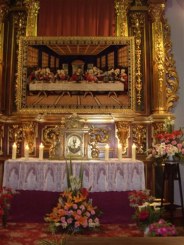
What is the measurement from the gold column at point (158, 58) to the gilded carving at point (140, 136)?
0.47 metres

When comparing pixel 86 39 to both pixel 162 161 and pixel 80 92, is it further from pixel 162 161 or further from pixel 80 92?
pixel 162 161

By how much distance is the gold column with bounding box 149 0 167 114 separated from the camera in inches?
266

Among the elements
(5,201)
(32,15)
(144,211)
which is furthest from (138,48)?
(5,201)

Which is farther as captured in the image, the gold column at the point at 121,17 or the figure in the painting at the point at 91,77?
the gold column at the point at 121,17

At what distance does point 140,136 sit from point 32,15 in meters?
3.55

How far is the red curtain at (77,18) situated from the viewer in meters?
7.00

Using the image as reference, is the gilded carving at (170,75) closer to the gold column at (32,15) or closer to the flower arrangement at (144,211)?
the flower arrangement at (144,211)

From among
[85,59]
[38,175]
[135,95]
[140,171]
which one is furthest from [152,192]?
[85,59]

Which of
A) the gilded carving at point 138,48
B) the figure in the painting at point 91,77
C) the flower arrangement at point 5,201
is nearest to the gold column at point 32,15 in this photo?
the figure in the painting at point 91,77

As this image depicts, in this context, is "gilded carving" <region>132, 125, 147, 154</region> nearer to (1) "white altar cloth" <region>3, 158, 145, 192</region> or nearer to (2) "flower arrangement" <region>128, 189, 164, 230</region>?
(1) "white altar cloth" <region>3, 158, 145, 192</region>

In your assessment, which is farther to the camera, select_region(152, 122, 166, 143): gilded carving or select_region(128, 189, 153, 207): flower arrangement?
select_region(152, 122, 166, 143): gilded carving

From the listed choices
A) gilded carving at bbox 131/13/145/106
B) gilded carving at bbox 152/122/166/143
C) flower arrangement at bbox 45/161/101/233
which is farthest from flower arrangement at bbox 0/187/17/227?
gilded carving at bbox 131/13/145/106

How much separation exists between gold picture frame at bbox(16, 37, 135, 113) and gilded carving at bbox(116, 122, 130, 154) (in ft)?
1.03

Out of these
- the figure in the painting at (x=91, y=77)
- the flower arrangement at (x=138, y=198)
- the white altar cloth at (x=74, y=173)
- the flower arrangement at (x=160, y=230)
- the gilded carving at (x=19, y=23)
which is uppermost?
the gilded carving at (x=19, y=23)
